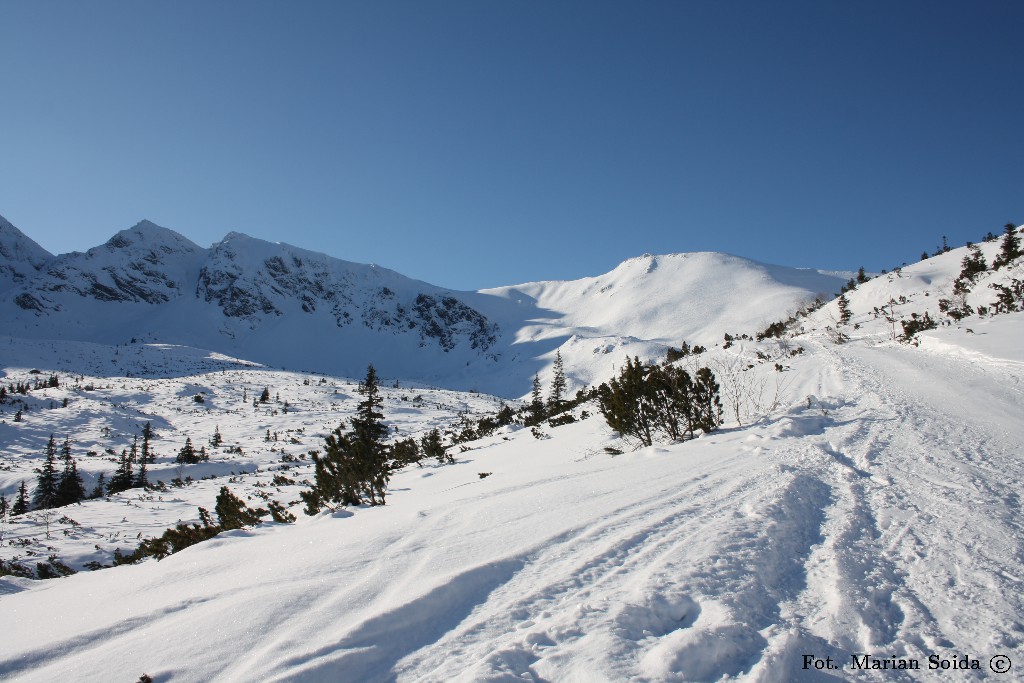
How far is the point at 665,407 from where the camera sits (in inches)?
324

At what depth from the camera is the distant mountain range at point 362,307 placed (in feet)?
359

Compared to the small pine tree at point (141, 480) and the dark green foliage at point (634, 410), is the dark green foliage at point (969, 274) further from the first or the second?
the small pine tree at point (141, 480)

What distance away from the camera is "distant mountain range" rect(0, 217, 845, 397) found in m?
109

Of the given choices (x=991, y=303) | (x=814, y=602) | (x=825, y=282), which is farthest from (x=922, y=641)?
(x=825, y=282)

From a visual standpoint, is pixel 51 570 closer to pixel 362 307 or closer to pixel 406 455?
pixel 406 455

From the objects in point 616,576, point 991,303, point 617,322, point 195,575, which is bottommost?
point 195,575

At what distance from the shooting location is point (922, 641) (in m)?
2.13

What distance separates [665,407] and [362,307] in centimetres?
15386

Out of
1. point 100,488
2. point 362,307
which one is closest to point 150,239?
point 362,307

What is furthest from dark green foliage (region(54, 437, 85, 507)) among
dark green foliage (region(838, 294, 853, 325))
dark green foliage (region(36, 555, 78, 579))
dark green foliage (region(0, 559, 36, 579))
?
dark green foliage (region(838, 294, 853, 325))

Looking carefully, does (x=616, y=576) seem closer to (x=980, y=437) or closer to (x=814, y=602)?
(x=814, y=602)

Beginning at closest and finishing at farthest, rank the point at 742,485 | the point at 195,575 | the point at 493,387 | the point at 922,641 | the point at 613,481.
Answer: the point at 922,641 < the point at 195,575 < the point at 742,485 < the point at 613,481 < the point at 493,387

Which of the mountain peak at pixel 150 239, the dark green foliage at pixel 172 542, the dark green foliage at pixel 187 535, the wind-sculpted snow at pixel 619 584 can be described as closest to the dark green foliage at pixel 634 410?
the wind-sculpted snow at pixel 619 584

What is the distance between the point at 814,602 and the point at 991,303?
883 inches
